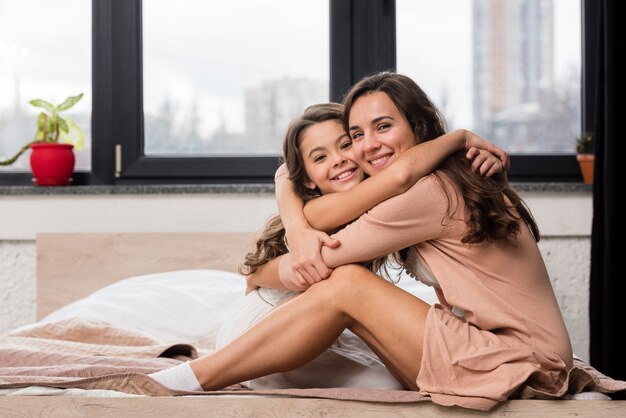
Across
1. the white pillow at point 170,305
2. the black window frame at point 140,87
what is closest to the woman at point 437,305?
the white pillow at point 170,305

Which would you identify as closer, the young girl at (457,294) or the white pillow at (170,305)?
the young girl at (457,294)

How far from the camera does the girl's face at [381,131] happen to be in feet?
5.03

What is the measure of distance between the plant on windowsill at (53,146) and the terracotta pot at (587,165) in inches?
70.3

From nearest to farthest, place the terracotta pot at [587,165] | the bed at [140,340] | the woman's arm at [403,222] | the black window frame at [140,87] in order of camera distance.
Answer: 1. the bed at [140,340]
2. the woman's arm at [403,222]
3. the terracotta pot at [587,165]
4. the black window frame at [140,87]

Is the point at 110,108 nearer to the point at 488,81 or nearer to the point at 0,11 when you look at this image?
the point at 0,11

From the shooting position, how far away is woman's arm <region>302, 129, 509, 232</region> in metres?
1.42

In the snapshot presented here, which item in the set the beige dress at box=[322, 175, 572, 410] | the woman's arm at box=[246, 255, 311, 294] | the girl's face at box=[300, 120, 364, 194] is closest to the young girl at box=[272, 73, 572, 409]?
the beige dress at box=[322, 175, 572, 410]

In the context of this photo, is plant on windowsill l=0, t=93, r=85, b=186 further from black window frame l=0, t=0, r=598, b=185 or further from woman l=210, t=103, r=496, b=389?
woman l=210, t=103, r=496, b=389

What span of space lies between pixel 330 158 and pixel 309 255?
0.31 m

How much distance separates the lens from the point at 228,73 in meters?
2.98

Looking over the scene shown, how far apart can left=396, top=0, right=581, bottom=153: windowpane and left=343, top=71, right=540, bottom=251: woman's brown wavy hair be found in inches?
55.2

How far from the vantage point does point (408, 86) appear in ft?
5.08

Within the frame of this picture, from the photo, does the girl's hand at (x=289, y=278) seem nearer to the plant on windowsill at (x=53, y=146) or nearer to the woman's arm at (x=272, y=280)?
the woman's arm at (x=272, y=280)

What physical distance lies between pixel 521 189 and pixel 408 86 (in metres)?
1.30
